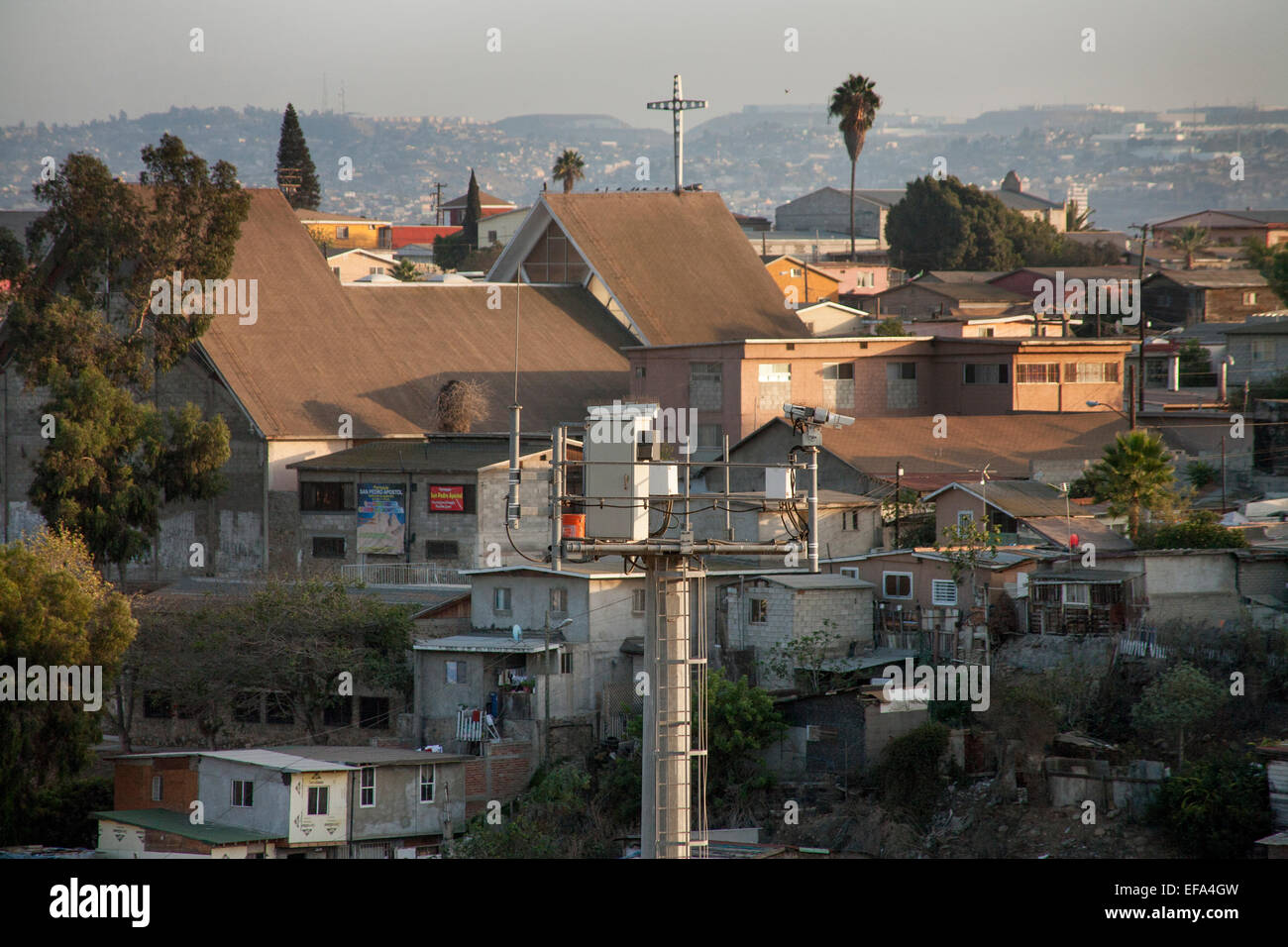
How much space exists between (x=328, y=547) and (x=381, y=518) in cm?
208

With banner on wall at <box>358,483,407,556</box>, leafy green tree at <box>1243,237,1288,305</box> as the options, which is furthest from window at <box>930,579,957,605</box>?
leafy green tree at <box>1243,237,1288,305</box>

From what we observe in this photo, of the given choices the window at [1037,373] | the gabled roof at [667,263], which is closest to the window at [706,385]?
the gabled roof at [667,263]

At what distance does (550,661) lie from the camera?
3145 centimetres

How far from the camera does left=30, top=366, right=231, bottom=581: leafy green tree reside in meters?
39.1

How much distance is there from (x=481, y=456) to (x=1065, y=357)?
17.0m

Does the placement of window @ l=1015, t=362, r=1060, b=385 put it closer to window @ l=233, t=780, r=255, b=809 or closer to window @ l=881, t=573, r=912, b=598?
window @ l=881, t=573, r=912, b=598

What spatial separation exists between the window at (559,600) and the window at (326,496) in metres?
10.8

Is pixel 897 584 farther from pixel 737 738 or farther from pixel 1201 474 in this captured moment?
pixel 1201 474

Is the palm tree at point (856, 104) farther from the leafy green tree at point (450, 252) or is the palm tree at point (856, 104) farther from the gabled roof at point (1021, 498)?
the gabled roof at point (1021, 498)

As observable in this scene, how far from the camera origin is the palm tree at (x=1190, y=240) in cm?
8669

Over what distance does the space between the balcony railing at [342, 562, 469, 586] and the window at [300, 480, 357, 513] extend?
1929mm

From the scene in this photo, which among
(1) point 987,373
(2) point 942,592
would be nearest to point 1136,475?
(2) point 942,592
